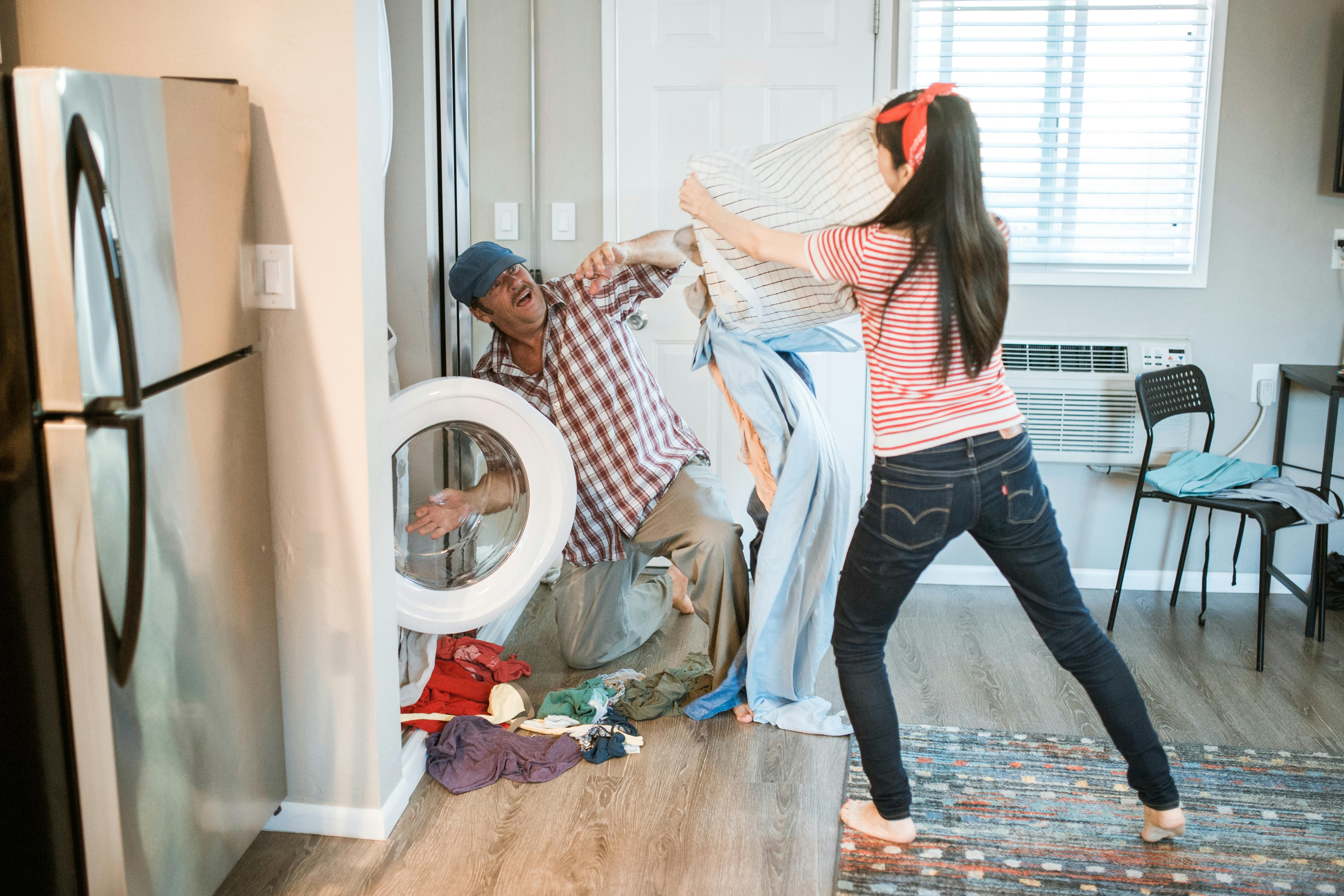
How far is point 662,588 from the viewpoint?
3145 millimetres

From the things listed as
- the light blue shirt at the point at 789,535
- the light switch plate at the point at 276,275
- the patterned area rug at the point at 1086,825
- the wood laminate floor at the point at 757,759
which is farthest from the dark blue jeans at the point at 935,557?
the light switch plate at the point at 276,275

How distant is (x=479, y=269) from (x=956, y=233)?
1245 millimetres

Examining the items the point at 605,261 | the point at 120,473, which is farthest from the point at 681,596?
the point at 120,473

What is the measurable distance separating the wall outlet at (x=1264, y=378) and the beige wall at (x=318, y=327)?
2738mm

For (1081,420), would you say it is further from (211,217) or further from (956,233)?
(211,217)

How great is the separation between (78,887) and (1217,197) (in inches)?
134

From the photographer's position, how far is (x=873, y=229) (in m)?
1.79

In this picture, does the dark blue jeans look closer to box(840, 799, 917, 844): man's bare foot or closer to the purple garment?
box(840, 799, 917, 844): man's bare foot

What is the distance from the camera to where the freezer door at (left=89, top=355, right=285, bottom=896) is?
1.52m

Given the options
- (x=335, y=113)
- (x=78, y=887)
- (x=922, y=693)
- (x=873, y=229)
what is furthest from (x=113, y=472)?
(x=922, y=693)

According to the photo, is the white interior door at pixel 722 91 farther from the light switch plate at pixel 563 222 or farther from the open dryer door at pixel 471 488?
the open dryer door at pixel 471 488

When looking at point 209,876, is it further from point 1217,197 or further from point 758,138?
point 1217,197

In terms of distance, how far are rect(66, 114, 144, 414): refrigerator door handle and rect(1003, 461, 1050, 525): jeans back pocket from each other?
1.38 meters

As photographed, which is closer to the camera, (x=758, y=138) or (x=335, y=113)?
(x=335, y=113)
